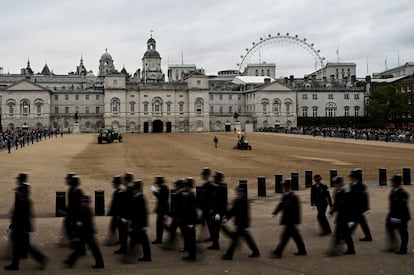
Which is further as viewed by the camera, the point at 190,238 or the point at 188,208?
the point at 188,208

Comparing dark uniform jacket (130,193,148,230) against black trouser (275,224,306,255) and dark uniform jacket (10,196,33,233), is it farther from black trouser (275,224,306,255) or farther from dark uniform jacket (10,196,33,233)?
black trouser (275,224,306,255)

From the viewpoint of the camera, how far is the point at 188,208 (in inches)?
441

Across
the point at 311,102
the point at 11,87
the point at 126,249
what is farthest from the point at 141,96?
the point at 126,249

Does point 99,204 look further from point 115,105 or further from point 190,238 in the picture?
point 115,105

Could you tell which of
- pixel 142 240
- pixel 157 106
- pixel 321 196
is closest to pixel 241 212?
pixel 142 240

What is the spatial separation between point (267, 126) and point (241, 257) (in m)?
107

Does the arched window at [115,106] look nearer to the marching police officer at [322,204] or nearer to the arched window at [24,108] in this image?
the arched window at [24,108]

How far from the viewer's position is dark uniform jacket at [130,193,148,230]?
36.0 ft

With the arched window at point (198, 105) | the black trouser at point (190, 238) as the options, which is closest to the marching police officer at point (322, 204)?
the black trouser at point (190, 238)

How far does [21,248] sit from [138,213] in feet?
8.07

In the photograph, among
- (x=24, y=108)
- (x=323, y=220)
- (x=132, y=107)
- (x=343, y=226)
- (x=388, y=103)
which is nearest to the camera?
(x=343, y=226)

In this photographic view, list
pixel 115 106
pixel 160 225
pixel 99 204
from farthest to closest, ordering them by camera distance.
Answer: pixel 115 106, pixel 99 204, pixel 160 225

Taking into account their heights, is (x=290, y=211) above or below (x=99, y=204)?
above

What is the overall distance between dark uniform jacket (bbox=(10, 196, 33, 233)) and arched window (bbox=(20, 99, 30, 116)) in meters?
103
